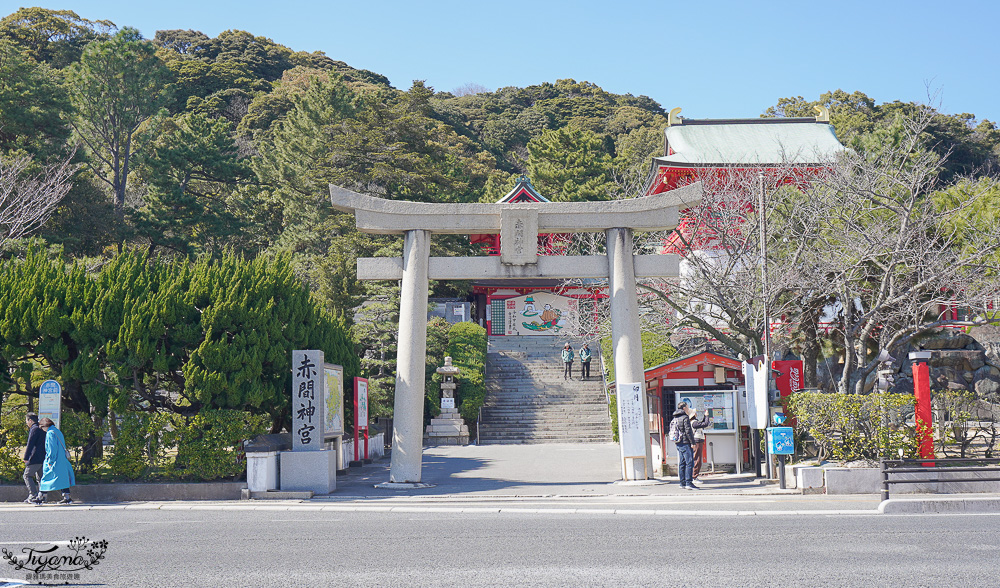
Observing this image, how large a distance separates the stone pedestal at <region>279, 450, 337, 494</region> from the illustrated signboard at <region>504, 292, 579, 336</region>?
25.2 m

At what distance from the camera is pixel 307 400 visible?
13883 millimetres

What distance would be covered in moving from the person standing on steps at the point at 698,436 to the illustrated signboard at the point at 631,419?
3.17 feet

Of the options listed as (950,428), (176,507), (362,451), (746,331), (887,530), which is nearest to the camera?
(887,530)

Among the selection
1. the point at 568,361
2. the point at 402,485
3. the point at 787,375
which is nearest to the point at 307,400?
the point at 402,485

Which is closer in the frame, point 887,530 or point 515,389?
point 887,530

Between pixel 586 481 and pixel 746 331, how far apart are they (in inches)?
189

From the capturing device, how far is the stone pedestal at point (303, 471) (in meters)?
13.5

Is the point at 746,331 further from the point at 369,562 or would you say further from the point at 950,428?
the point at 369,562

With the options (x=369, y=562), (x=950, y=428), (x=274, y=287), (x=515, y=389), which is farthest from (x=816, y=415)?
(x=515, y=389)

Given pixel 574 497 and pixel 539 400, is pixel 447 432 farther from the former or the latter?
pixel 574 497

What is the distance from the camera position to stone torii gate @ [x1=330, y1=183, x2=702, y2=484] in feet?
49.2

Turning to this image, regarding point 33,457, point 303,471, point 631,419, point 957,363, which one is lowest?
point 303,471

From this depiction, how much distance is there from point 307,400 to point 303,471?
1262 mm

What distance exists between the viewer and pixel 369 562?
23.7 ft
